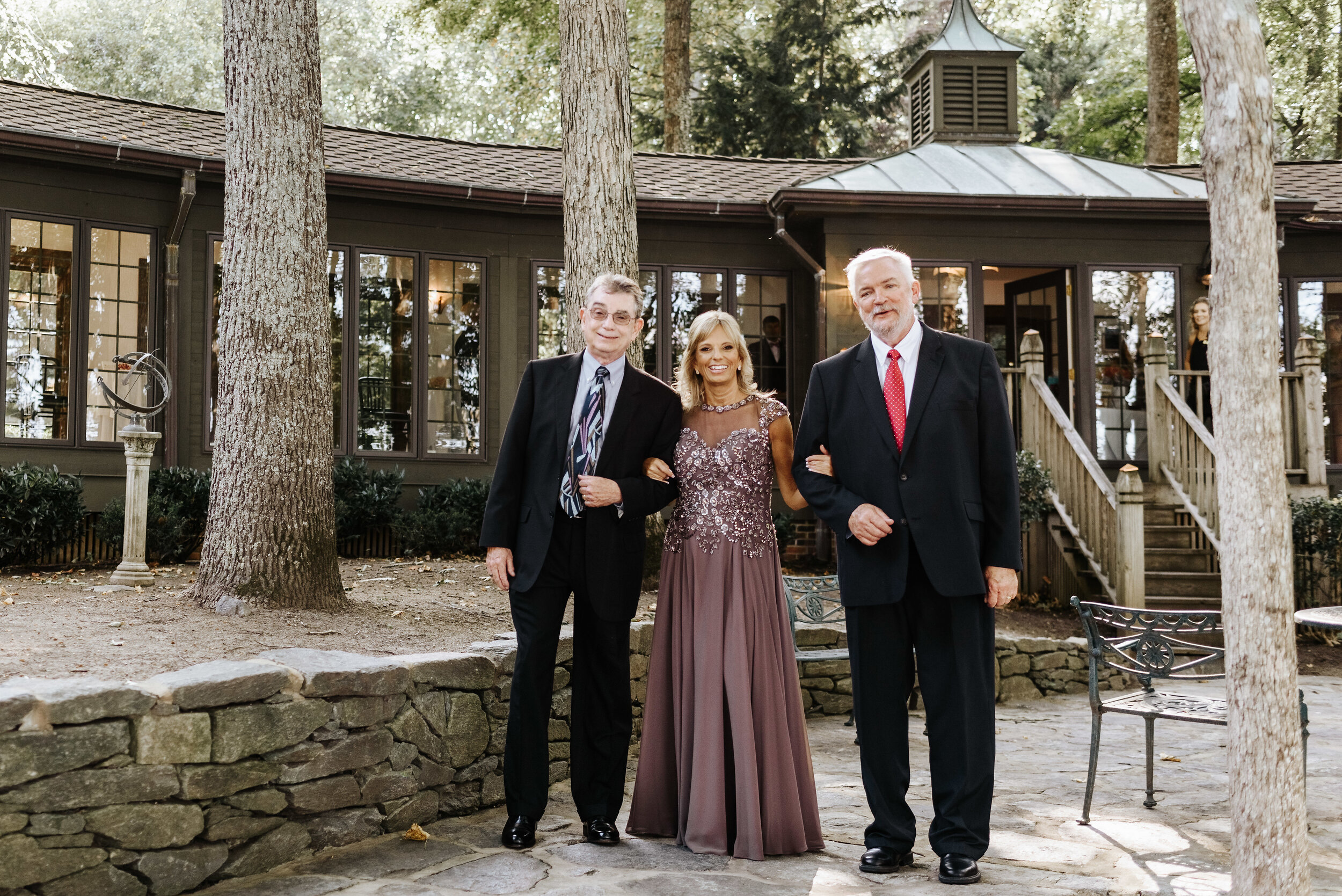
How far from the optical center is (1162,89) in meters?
17.2

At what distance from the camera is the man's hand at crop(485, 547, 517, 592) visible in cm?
386

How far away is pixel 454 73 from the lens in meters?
27.8

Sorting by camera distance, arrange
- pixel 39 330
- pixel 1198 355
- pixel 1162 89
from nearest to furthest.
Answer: pixel 39 330 < pixel 1198 355 < pixel 1162 89

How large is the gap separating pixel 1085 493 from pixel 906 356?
6178 millimetres

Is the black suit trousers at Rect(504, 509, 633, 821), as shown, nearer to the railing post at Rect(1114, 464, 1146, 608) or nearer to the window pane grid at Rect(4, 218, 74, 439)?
the railing post at Rect(1114, 464, 1146, 608)

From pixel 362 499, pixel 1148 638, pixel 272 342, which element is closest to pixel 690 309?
pixel 362 499

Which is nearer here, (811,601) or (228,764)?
(228,764)

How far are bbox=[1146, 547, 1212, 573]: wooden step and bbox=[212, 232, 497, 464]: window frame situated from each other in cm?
628

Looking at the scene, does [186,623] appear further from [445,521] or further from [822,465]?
[445,521]

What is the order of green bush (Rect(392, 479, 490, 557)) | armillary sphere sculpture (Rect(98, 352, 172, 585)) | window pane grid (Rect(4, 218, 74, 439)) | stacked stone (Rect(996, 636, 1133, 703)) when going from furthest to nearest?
green bush (Rect(392, 479, 490, 557)) → window pane grid (Rect(4, 218, 74, 439)) → stacked stone (Rect(996, 636, 1133, 703)) → armillary sphere sculpture (Rect(98, 352, 172, 585))

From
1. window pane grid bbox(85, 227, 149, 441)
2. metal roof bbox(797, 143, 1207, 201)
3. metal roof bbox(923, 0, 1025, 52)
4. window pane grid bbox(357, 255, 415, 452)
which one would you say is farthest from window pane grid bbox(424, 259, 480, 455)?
metal roof bbox(923, 0, 1025, 52)

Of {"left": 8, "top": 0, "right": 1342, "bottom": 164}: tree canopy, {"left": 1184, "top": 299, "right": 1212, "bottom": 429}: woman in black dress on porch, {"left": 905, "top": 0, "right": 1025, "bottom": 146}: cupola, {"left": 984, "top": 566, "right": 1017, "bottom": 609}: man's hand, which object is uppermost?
{"left": 8, "top": 0, "right": 1342, "bottom": 164}: tree canopy

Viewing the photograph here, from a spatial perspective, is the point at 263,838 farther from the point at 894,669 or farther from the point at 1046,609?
the point at 1046,609

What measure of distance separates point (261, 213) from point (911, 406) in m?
3.80
